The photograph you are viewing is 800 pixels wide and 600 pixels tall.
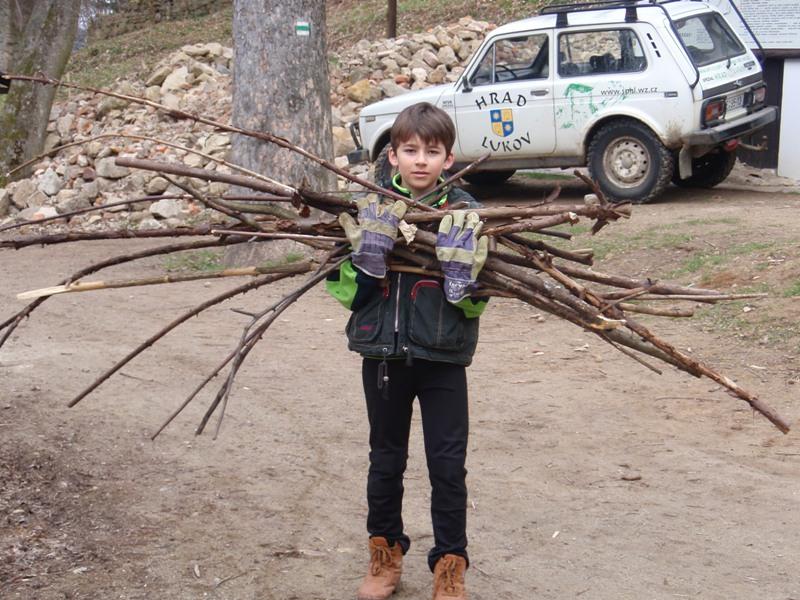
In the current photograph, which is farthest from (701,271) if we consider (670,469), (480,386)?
(670,469)

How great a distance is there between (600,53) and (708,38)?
1.12 meters

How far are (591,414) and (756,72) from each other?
24.2 feet

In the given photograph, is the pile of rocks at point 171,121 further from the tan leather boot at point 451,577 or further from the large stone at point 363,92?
the tan leather boot at point 451,577

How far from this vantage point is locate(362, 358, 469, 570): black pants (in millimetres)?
3557

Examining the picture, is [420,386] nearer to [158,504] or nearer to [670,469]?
[158,504]

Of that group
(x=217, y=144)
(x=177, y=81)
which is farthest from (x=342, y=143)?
(x=177, y=81)

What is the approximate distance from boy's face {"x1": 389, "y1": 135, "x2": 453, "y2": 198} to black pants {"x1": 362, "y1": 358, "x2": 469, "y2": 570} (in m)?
0.57

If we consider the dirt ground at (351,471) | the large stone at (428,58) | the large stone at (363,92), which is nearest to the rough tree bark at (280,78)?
the dirt ground at (351,471)

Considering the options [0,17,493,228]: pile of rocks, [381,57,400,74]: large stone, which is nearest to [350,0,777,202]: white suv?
[0,17,493,228]: pile of rocks

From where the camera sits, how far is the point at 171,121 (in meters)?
16.2

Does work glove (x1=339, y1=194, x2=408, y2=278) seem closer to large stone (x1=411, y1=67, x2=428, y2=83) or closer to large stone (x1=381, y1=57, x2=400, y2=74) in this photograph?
large stone (x1=411, y1=67, x2=428, y2=83)

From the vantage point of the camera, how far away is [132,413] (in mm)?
5758

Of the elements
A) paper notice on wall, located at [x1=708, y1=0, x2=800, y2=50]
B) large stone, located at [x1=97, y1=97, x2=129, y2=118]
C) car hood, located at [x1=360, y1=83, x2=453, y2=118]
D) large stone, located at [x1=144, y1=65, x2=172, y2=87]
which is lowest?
car hood, located at [x1=360, y1=83, x2=453, y2=118]

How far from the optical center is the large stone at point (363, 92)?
1561cm
